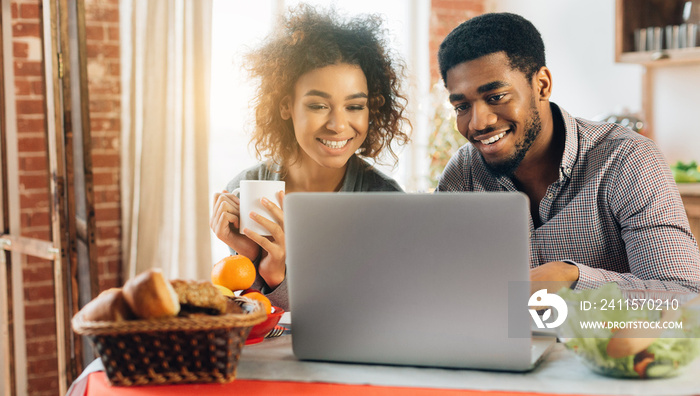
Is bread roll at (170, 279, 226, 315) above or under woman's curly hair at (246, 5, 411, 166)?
under

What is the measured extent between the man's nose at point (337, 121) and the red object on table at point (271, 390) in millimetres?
800

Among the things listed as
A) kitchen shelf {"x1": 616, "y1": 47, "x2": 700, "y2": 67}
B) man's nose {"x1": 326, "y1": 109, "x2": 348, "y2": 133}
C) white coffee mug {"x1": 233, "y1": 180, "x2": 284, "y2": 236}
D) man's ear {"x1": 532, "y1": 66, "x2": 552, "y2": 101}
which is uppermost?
kitchen shelf {"x1": 616, "y1": 47, "x2": 700, "y2": 67}

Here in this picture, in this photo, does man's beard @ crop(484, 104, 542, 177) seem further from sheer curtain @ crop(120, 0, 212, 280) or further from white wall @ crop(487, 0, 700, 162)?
white wall @ crop(487, 0, 700, 162)

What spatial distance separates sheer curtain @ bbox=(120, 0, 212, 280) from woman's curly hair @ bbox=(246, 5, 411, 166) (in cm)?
101

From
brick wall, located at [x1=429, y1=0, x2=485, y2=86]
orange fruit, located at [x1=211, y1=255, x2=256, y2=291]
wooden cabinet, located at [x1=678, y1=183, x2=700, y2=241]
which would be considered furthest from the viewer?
brick wall, located at [x1=429, y1=0, x2=485, y2=86]

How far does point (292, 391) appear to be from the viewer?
781mm

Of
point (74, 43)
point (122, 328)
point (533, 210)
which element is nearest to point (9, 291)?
point (74, 43)

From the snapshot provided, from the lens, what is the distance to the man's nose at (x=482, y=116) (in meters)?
1.54

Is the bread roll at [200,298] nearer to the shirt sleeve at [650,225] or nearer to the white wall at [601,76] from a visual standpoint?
the shirt sleeve at [650,225]

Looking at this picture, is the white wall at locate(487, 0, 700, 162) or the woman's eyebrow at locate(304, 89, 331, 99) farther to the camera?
the white wall at locate(487, 0, 700, 162)

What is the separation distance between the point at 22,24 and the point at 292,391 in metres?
2.27

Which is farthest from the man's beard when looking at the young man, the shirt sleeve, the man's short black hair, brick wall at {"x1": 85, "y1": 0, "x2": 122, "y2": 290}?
brick wall at {"x1": 85, "y1": 0, "x2": 122, "y2": 290}

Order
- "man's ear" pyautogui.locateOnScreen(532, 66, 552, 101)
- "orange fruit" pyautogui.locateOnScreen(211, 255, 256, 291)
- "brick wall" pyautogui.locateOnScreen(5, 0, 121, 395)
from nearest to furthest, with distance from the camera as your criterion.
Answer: "orange fruit" pyautogui.locateOnScreen(211, 255, 256, 291) < "man's ear" pyautogui.locateOnScreen(532, 66, 552, 101) < "brick wall" pyautogui.locateOnScreen(5, 0, 121, 395)

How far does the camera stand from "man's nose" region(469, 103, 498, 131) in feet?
5.04
